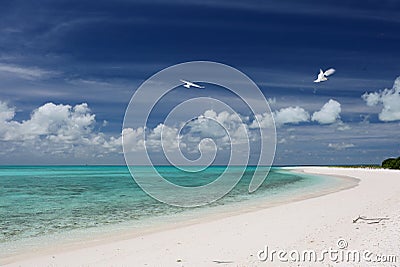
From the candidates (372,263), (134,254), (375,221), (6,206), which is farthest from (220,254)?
(6,206)

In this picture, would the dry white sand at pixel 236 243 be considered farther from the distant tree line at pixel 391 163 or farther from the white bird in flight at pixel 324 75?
the distant tree line at pixel 391 163

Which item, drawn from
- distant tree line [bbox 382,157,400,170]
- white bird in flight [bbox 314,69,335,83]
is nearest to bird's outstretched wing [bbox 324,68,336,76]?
white bird in flight [bbox 314,69,335,83]

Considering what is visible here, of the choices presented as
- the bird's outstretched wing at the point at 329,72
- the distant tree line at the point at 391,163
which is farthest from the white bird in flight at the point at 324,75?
the distant tree line at the point at 391,163

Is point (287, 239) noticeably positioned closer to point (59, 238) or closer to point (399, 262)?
point (399, 262)

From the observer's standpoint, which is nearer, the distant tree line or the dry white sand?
the dry white sand

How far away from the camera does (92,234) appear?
15.6 meters

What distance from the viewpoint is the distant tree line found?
3417 inches

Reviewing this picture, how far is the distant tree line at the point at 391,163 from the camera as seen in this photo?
285ft

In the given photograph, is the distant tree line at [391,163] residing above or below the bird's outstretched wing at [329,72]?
below

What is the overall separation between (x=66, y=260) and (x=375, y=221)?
1105 cm

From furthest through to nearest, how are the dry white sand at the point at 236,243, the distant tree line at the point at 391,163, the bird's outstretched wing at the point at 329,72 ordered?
1. the distant tree line at the point at 391,163
2. the bird's outstretched wing at the point at 329,72
3. the dry white sand at the point at 236,243

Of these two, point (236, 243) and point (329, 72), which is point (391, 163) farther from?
point (236, 243)

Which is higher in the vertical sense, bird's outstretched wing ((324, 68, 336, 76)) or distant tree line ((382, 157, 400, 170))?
bird's outstretched wing ((324, 68, 336, 76))

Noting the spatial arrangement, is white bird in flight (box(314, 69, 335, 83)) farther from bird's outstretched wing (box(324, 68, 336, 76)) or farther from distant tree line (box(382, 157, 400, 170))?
distant tree line (box(382, 157, 400, 170))
